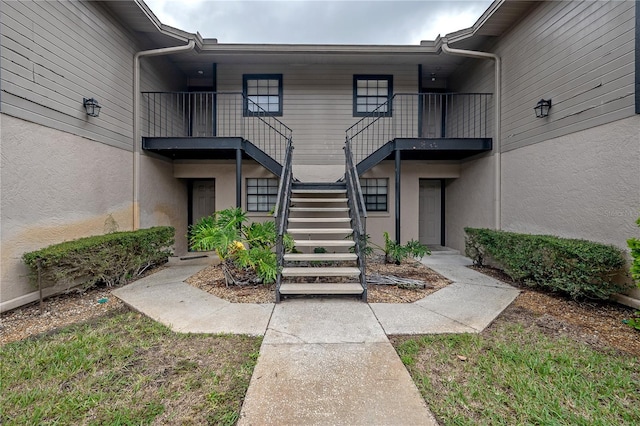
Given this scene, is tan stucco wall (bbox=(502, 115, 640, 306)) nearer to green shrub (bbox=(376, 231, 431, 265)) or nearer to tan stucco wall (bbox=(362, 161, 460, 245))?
green shrub (bbox=(376, 231, 431, 265))

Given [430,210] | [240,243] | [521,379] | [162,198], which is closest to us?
[521,379]

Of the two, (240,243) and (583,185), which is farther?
(240,243)

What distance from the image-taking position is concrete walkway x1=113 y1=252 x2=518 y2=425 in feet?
6.25

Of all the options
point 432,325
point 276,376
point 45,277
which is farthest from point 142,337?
point 432,325

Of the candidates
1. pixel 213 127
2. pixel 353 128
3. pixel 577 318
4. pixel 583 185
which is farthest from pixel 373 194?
pixel 577 318

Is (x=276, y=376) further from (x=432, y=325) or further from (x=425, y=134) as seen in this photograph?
(x=425, y=134)

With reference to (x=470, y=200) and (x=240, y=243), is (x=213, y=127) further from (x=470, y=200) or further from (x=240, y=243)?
(x=470, y=200)

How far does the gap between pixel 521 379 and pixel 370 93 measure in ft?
25.1

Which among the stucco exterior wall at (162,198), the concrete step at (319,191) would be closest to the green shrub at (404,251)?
the concrete step at (319,191)

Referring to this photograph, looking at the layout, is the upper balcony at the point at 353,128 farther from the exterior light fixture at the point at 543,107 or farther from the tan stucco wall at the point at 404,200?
the exterior light fixture at the point at 543,107

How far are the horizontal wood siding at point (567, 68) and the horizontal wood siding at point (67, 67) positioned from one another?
8499 millimetres

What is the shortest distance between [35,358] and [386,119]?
833cm

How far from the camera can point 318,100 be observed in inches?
314

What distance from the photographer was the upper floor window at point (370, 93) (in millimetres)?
8008
